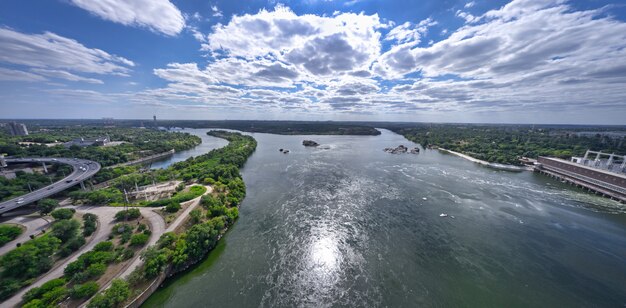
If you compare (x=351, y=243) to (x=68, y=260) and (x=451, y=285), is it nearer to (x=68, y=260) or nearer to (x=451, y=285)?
(x=451, y=285)

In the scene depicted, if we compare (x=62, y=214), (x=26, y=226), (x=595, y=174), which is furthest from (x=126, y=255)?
(x=595, y=174)

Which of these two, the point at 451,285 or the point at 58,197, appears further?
the point at 58,197

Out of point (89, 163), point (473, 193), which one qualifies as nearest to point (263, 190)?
point (473, 193)

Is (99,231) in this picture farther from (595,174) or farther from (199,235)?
(595,174)

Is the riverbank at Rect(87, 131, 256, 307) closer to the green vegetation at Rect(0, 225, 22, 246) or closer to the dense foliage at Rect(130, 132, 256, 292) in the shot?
the dense foliage at Rect(130, 132, 256, 292)

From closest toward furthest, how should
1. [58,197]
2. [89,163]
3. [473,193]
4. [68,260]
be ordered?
1. [68,260]
2. [58,197]
3. [473,193]
4. [89,163]

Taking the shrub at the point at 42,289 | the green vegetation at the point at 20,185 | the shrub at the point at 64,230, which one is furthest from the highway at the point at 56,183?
the shrub at the point at 42,289
